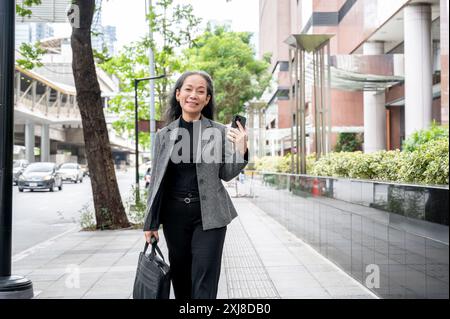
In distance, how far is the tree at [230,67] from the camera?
25.8 meters

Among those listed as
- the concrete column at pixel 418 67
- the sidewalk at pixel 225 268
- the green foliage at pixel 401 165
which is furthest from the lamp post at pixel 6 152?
the concrete column at pixel 418 67

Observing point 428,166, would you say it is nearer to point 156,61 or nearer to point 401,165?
point 401,165

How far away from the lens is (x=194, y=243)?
2.91 m

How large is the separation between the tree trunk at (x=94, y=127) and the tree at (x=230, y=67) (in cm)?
1485

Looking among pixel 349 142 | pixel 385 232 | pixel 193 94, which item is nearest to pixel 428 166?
pixel 385 232

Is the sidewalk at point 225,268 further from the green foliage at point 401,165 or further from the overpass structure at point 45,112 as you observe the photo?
the overpass structure at point 45,112

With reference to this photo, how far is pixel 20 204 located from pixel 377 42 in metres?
14.7

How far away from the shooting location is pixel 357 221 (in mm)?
5406

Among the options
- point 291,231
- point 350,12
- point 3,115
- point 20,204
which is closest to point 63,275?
point 3,115

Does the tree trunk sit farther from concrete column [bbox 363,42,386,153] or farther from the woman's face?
concrete column [bbox 363,42,386,153]

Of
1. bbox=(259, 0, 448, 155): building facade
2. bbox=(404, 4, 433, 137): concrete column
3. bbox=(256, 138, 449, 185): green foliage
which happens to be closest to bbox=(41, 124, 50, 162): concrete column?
bbox=(259, 0, 448, 155): building facade

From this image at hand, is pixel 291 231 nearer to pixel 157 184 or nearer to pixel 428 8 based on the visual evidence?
pixel 157 184

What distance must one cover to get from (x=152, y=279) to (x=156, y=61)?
18729mm

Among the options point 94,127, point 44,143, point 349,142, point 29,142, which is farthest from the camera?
point 44,143
